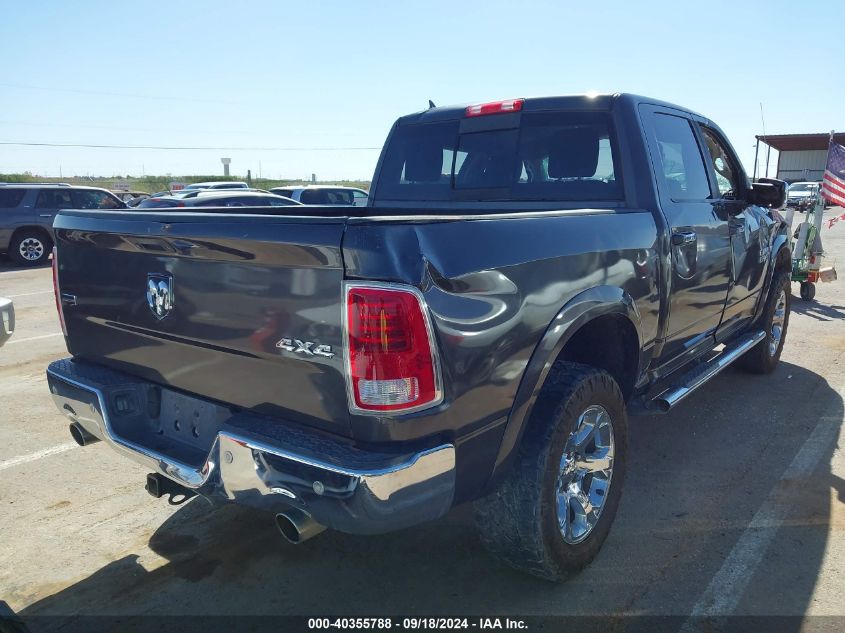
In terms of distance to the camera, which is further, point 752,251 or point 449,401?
point 752,251

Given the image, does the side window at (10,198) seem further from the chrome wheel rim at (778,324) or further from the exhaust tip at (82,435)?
the chrome wheel rim at (778,324)

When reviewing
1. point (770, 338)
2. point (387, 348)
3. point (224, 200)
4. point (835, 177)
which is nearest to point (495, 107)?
point (387, 348)

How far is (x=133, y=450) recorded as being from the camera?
249cm

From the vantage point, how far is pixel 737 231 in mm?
4266

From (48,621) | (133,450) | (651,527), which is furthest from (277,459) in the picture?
(651,527)

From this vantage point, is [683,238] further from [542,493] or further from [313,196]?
[313,196]

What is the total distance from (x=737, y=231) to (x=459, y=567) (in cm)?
283

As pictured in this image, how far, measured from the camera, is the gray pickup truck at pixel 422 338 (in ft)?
6.44

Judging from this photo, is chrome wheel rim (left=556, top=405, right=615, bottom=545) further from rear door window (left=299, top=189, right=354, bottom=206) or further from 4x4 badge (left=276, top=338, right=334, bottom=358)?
rear door window (left=299, top=189, right=354, bottom=206)

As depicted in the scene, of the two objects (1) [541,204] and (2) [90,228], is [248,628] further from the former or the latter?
(1) [541,204]

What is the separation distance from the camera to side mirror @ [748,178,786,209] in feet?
14.6

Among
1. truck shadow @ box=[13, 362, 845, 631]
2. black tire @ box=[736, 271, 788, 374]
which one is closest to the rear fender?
truck shadow @ box=[13, 362, 845, 631]

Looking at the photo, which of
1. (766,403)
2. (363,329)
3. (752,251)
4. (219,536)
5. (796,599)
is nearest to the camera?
(363,329)

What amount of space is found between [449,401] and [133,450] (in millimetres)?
1275
